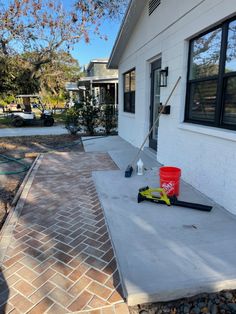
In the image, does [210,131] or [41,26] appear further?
[41,26]

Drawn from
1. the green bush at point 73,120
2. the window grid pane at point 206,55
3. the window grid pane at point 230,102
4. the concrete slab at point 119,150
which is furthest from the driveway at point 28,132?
the window grid pane at point 230,102

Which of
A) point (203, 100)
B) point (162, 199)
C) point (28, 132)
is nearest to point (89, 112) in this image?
point (28, 132)

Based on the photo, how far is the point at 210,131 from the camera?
342cm

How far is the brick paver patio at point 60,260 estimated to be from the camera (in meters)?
1.95

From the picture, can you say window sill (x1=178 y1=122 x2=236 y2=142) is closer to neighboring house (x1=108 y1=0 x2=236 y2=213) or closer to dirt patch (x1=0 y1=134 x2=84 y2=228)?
neighboring house (x1=108 y1=0 x2=236 y2=213)

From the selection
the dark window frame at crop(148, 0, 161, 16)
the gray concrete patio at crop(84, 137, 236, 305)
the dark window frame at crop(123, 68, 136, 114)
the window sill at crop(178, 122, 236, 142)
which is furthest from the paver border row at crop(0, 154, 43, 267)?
the dark window frame at crop(123, 68, 136, 114)

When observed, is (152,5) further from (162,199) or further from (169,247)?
(169,247)

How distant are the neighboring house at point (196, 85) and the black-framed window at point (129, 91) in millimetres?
1577

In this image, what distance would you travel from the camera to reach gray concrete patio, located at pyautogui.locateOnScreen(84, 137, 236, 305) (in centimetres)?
197

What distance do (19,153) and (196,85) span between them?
578cm

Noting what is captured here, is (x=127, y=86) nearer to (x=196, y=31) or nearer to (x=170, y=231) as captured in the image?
(x=196, y=31)

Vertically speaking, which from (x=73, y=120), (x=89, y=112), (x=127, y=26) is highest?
(x=127, y=26)

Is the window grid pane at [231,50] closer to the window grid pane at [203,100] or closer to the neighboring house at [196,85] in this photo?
the neighboring house at [196,85]

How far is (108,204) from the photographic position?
344 cm
